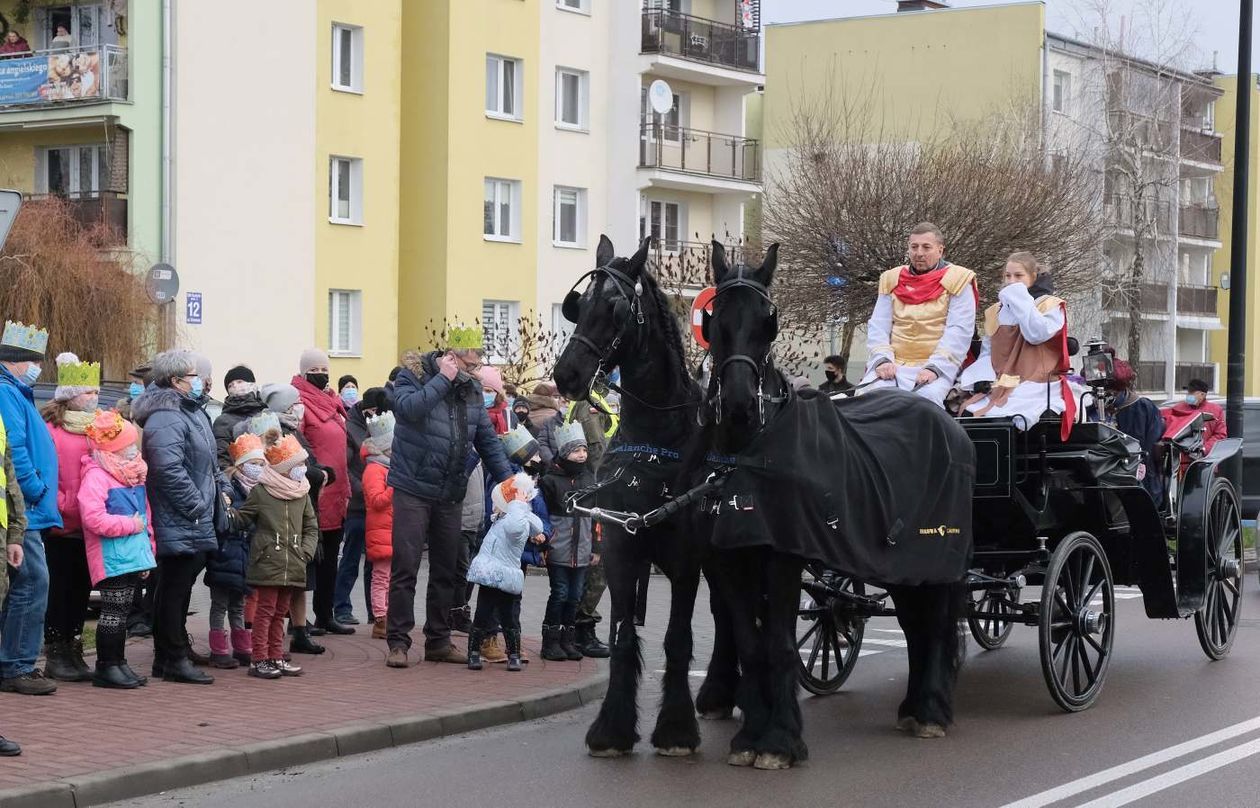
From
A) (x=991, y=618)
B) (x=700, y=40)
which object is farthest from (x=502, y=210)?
(x=991, y=618)

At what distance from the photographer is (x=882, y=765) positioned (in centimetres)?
859

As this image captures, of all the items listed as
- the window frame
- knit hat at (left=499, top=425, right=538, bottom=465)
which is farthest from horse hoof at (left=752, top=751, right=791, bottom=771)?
the window frame

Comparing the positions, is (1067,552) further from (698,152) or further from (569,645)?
(698,152)

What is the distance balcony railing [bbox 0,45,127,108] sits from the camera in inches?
1280

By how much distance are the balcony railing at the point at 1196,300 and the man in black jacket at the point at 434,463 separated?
53110mm

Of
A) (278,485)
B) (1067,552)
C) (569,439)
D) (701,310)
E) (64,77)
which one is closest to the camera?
(701,310)

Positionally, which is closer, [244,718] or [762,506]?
[762,506]

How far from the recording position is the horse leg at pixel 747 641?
8445mm

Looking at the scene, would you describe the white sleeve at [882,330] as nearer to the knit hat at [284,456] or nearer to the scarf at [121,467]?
the knit hat at [284,456]

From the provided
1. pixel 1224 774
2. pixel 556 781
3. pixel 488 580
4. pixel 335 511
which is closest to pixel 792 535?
pixel 556 781

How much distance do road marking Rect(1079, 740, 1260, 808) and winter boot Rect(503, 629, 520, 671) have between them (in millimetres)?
4609

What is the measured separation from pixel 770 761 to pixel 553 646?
394 cm

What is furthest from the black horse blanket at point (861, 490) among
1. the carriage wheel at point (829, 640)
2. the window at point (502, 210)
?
the window at point (502, 210)

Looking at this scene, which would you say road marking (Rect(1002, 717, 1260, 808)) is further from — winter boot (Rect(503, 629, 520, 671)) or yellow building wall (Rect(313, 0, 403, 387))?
yellow building wall (Rect(313, 0, 403, 387))
